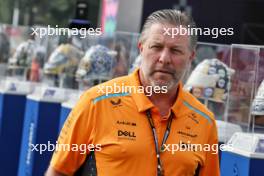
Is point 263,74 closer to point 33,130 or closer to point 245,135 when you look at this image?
point 245,135

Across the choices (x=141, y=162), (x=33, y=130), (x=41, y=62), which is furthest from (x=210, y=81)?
(x=41, y=62)

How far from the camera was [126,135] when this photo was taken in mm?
3711

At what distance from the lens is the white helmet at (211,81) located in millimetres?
6492

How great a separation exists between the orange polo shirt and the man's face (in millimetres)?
124

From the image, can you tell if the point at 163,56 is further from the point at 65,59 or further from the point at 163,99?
the point at 65,59

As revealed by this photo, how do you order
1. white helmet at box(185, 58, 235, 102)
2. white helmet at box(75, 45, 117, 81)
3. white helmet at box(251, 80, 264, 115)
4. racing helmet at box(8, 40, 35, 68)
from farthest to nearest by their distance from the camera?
racing helmet at box(8, 40, 35, 68)
white helmet at box(75, 45, 117, 81)
white helmet at box(185, 58, 235, 102)
white helmet at box(251, 80, 264, 115)

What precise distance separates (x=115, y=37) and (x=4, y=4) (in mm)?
19817

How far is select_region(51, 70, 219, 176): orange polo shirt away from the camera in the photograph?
3.70 m

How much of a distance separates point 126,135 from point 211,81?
2.91 m
